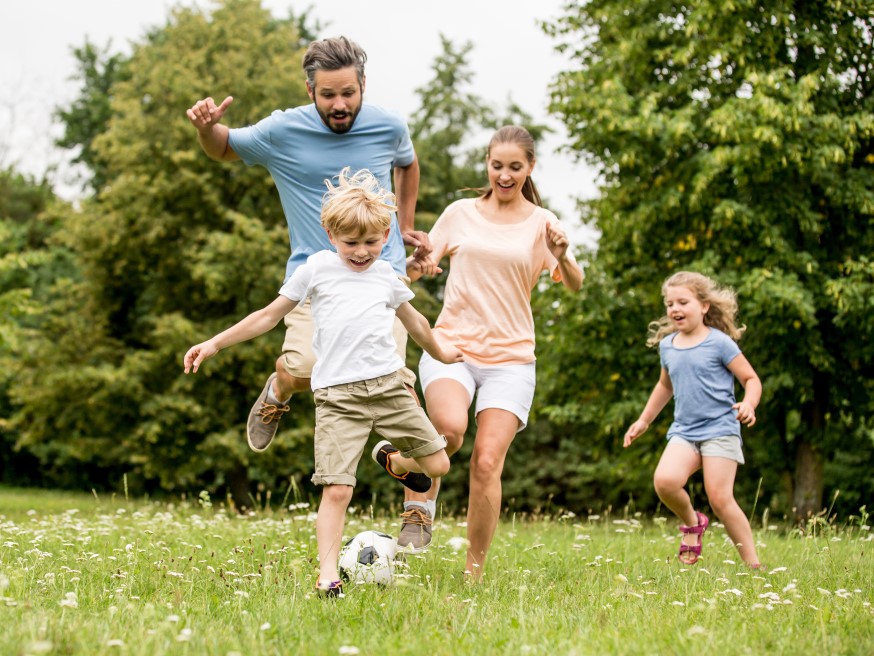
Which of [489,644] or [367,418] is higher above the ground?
[367,418]

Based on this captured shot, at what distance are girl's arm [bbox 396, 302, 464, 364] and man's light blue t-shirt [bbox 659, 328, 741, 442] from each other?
2069mm

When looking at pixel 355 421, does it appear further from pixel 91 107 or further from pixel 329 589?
pixel 91 107

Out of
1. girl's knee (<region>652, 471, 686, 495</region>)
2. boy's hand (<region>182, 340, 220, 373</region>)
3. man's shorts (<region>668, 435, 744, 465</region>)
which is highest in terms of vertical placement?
boy's hand (<region>182, 340, 220, 373</region>)

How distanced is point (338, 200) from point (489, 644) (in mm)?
2178

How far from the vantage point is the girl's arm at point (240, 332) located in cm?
421

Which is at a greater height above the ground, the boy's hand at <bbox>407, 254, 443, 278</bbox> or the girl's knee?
the boy's hand at <bbox>407, 254, 443, 278</bbox>

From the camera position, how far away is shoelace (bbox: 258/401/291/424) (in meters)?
5.92

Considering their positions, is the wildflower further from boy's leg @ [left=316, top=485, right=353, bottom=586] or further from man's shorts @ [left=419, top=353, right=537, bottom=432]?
man's shorts @ [left=419, top=353, right=537, bottom=432]

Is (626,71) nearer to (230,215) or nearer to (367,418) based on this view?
(230,215)

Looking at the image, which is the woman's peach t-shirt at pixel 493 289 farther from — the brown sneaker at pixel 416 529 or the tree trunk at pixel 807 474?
the tree trunk at pixel 807 474

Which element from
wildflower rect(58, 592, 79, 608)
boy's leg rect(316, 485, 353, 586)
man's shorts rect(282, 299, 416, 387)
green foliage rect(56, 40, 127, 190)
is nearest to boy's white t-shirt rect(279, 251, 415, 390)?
boy's leg rect(316, 485, 353, 586)

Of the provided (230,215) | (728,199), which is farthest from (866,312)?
(230,215)

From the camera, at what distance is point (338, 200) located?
4.44 meters

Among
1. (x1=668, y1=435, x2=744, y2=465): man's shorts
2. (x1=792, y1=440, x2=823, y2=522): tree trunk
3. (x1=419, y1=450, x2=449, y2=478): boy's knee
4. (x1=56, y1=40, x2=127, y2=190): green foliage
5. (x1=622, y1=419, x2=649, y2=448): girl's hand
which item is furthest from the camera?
(x1=56, y1=40, x2=127, y2=190): green foliage
